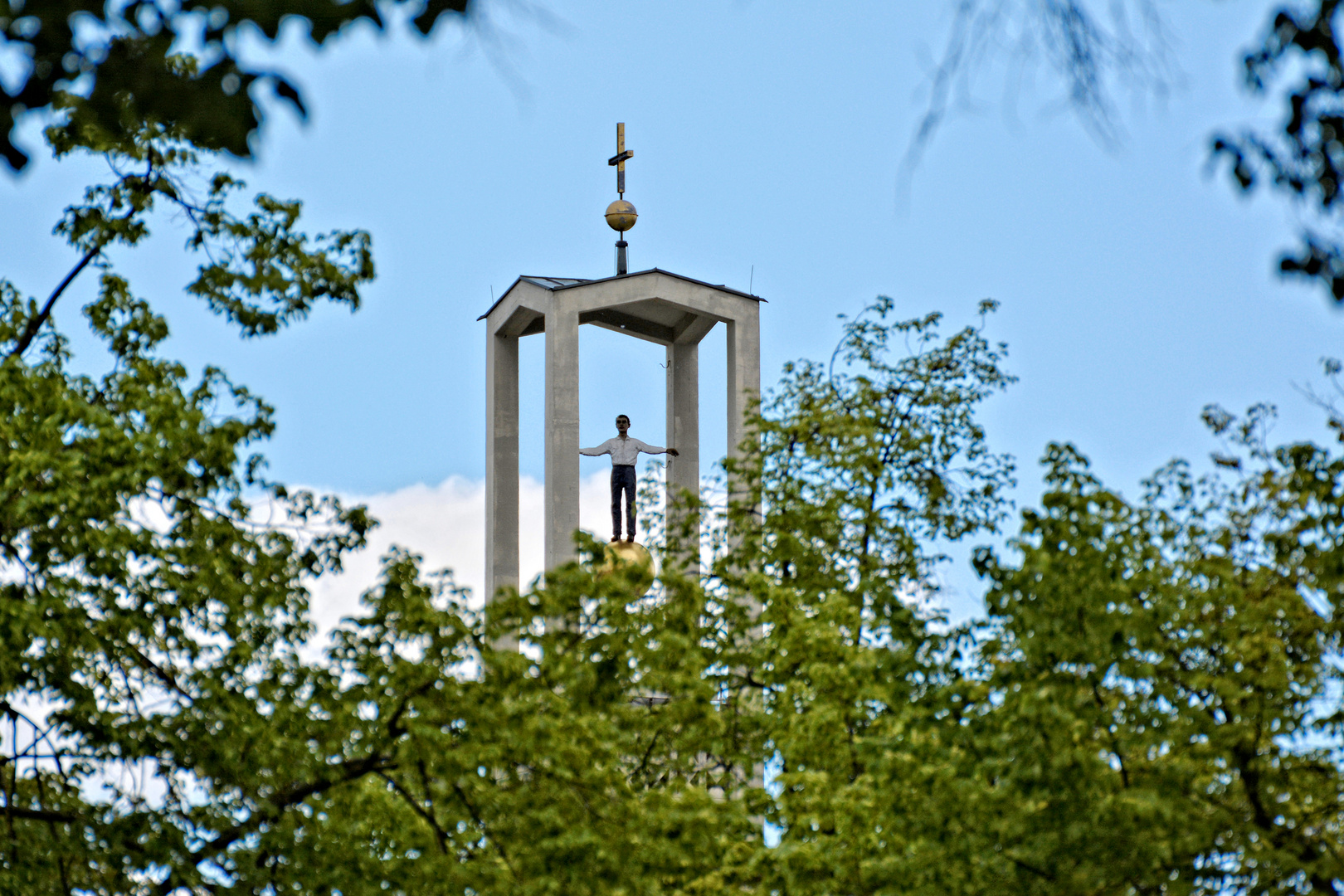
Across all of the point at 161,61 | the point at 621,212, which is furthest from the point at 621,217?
the point at 161,61

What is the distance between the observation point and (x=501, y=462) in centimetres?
2166

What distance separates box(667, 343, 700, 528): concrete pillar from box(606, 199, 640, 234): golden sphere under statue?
154 centimetres

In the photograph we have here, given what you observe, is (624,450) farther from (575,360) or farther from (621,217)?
(621,217)

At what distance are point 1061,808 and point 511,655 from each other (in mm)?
3501

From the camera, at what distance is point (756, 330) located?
70.0 ft

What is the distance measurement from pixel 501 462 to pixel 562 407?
1.41 metres

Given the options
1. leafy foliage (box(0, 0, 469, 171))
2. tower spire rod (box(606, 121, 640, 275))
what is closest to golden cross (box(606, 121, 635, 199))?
tower spire rod (box(606, 121, 640, 275))

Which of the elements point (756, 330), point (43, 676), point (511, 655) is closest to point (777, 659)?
point (511, 655)

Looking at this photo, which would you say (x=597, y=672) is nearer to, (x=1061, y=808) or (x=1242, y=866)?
(x=1061, y=808)

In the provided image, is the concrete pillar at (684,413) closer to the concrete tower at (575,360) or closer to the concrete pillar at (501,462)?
the concrete tower at (575,360)

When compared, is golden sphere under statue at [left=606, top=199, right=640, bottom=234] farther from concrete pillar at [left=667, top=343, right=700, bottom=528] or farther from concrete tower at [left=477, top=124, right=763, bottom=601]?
concrete pillar at [left=667, top=343, right=700, bottom=528]

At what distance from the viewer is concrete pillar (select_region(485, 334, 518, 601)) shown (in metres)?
21.2

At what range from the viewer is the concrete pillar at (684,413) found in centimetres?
2180

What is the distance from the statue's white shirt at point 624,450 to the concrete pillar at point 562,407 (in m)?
0.56
